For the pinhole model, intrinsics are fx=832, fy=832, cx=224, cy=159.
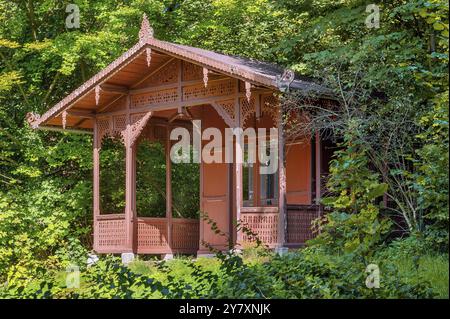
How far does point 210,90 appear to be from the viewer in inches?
733

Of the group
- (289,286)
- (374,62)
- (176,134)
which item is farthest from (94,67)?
(289,286)

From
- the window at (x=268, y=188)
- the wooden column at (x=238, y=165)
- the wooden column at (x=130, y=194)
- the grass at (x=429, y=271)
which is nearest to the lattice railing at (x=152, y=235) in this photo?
the wooden column at (x=130, y=194)

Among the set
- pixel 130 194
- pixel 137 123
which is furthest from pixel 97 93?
pixel 130 194

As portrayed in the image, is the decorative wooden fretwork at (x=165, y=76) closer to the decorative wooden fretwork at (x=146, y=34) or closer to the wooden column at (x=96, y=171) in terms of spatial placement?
the decorative wooden fretwork at (x=146, y=34)

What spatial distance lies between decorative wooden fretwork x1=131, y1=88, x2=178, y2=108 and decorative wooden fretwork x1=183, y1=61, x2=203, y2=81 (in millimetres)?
461

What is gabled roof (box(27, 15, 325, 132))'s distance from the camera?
1669 centimetres

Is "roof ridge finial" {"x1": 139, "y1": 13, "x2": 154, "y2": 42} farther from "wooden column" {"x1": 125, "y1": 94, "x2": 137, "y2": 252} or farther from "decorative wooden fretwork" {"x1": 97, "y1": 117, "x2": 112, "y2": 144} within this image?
"decorative wooden fretwork" {"x1": 97, "y1": 117, "x2": 112, "y2": 144}

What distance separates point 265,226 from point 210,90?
3405 millimetres

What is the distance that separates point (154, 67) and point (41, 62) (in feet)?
24.3

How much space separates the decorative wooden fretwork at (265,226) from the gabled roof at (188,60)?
2763 mm

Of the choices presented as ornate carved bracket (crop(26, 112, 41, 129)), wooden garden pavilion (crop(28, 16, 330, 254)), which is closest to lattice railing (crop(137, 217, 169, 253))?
wooden garden pavilion (crop(28, 16, 330, 254))
